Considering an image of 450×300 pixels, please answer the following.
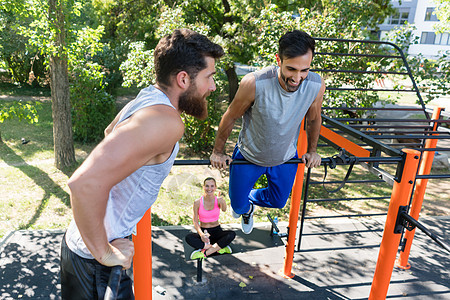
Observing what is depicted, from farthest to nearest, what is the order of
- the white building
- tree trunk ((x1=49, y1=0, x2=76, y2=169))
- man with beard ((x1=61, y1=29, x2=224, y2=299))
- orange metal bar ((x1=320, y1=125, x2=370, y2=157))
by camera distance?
the white building → tree trunk ((x1=49, y1=0, x2=76, y2=169)) → orange metal bar ((x1=320, y1=125, x2=370, y2=157)) → man with beard ((x1=61, y1=29, x2=224, y2=299))

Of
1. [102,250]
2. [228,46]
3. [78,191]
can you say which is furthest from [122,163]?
[228,46]

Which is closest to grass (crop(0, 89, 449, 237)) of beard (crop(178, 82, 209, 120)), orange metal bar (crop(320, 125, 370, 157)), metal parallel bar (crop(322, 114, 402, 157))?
orange metal bar (crop(320, 125, 370, 157))

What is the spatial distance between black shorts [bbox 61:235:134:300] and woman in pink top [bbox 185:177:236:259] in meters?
2.07

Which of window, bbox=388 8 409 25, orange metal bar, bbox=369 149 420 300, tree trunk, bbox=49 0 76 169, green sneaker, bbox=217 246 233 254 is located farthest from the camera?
window, bbox=388 8 409 25

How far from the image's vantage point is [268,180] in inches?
131

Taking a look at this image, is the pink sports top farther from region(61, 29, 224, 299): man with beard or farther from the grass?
region(61, 29, 224, 299): man with beard

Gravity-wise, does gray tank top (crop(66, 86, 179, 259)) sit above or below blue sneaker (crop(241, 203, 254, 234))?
above

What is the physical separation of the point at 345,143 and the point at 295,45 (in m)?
1.31

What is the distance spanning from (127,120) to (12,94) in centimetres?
1561

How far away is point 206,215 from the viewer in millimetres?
3879

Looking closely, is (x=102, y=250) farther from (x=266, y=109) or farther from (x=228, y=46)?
(x=228, y=46)

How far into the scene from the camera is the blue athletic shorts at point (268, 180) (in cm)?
317

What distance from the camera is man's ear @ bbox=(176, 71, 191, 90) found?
1452mm

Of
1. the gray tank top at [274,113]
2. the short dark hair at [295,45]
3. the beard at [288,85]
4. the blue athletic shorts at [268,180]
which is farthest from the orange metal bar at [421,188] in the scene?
the short dark hair at [295,45]
